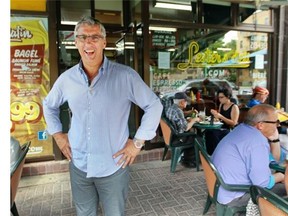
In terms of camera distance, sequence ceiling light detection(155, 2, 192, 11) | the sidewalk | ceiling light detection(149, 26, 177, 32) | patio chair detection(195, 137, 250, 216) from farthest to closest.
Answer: ceiling light detection(155, 2, 192, 11), ceiling light detection(149, 26, 177, 32), the sidewalk, patio chair detection(195, 137, 250, 216)

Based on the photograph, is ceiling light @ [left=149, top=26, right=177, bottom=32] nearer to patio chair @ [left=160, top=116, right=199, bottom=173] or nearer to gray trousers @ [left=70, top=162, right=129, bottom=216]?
patio chair @ [left=160, top=116, right=199, bottom=173]

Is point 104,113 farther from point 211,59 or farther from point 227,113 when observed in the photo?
point 211,59

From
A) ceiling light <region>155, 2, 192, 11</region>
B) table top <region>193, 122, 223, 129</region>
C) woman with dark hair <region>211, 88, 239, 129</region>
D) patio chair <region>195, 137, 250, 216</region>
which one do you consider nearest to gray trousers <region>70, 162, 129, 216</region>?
patio chair <region>195, 137, 250, 216</region>

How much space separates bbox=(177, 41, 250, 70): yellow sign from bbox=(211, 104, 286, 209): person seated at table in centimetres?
305

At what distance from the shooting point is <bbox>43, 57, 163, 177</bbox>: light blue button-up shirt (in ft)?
5.28

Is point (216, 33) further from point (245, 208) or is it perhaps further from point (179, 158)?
point (245, 208)

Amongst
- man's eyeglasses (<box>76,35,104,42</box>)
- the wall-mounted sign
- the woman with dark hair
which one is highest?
the wall-mounted sign

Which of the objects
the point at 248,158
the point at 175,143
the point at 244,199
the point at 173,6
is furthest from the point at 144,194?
the point at 173,6

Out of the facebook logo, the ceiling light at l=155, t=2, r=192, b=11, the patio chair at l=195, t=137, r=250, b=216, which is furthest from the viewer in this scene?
the ceiling light at l=155, t=2, r=192, b=11

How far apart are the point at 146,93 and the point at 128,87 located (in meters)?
0.12

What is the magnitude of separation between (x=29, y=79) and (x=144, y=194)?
242 centimetres

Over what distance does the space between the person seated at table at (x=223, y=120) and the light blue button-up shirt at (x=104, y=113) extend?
2.62 metres

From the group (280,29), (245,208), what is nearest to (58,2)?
(245,208)

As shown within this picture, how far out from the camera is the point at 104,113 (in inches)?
63.1
